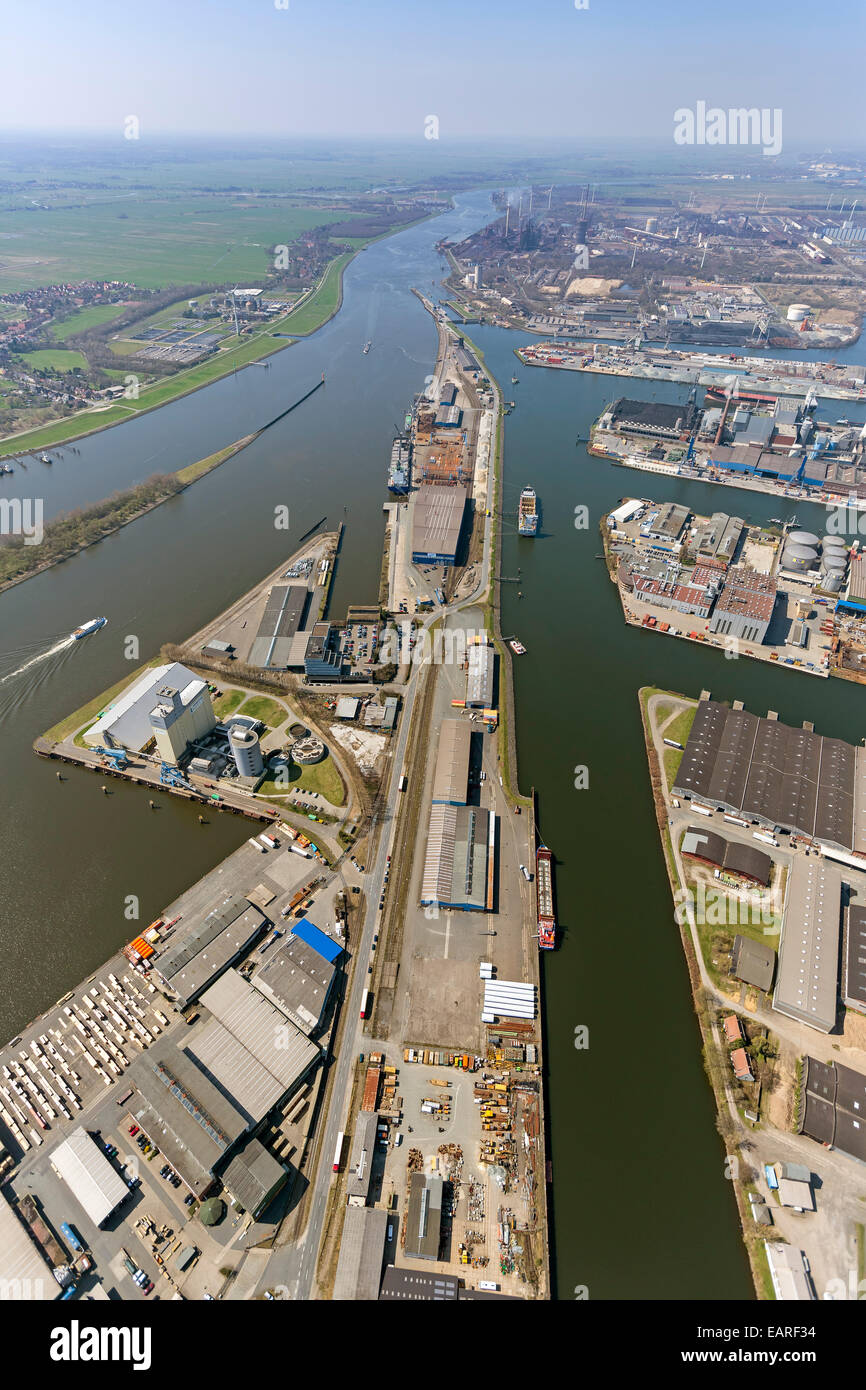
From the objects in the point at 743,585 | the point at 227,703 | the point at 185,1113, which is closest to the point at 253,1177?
the point at 185,1113

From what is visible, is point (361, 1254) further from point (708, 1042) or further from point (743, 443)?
point (743, 443)

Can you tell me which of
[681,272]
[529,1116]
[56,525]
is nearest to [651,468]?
[56,525]

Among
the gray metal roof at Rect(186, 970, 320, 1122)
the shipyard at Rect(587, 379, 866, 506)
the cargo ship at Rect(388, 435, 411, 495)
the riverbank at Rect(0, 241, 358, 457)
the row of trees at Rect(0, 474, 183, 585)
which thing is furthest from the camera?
the riverbank at Rect(0, 241, 358, 457)

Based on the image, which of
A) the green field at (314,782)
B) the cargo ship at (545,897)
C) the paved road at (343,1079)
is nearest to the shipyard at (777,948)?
the cargo ship at (545,897)

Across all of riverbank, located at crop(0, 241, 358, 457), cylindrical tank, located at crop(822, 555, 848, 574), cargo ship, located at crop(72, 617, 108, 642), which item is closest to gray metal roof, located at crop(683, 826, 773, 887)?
cylindrical tank, located at crop(822, 555, 848, 574)

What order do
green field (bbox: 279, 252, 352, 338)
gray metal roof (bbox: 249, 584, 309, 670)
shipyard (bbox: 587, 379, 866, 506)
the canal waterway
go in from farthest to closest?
green field (bbox: 279, 252, 352, 338) → shipyard (bbox: 587, 379, 866, 506) → gray metal roof (bbox: 249, 584, 309, 670) → the canal waterway

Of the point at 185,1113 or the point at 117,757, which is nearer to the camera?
the point at 185,1113

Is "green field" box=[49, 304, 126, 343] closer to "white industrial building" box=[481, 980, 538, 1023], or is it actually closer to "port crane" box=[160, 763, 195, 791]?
"port crane" box=[160, 763, 195, 791]
